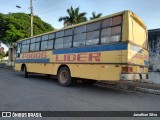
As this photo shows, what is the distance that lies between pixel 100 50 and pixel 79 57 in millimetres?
1392

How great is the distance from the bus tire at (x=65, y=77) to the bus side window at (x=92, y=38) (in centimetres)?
197

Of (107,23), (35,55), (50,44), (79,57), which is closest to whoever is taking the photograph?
(107,23)

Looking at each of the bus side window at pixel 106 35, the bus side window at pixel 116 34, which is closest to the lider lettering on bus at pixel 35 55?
the bus side window at pixel 106 35

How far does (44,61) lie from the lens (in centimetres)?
1207

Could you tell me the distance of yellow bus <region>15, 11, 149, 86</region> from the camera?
24.7 ft

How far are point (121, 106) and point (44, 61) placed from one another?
692 cm

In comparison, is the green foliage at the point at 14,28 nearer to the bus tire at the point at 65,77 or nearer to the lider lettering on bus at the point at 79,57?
the lider lettering on bus at the point at 79,57

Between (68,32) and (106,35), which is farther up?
(68,32)

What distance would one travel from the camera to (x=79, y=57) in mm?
9398

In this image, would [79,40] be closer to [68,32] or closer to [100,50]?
[68,32]

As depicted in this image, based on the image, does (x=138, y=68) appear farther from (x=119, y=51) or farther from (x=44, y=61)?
(x=44, y=61)

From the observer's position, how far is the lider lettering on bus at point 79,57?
8.55 metres

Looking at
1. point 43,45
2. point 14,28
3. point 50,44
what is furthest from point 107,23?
point 14,28

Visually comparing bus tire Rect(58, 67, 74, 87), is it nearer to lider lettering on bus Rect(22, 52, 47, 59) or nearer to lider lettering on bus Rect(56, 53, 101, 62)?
lider lettering on bus Rect(56, 53, 101, 62)
